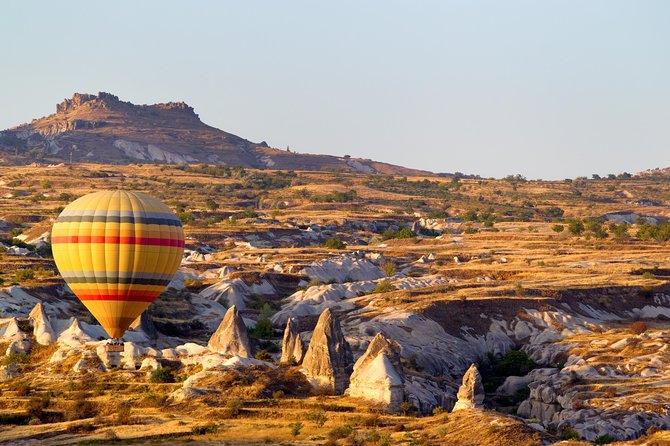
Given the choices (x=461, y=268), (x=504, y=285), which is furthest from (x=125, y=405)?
(x=461, y=268)

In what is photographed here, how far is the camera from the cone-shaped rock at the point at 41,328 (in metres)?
73.9

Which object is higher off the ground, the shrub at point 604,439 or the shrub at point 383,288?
the shrub at point 383,288

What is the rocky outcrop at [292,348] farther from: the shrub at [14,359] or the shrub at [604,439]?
the shrub at [604,439]

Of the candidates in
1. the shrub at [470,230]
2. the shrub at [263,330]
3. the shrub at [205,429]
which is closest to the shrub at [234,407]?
the shrub at [205,429]

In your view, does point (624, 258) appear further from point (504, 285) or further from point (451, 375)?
point (451, 375)

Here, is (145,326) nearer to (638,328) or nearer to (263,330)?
(263,330)

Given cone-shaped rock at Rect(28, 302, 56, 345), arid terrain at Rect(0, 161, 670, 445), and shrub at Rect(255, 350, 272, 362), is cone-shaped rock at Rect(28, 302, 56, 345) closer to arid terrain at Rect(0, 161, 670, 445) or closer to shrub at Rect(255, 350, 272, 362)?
arid terrain at Rect(0, 161, 670, 445)

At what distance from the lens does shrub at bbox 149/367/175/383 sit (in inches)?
2650

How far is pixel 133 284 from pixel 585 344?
3324 centimetres

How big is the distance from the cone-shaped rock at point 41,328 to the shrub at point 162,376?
8997 mm

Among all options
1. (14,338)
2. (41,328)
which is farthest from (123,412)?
(14,338)

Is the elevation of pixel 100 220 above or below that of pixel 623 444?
above

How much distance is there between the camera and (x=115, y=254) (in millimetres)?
68125

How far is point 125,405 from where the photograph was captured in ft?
202
